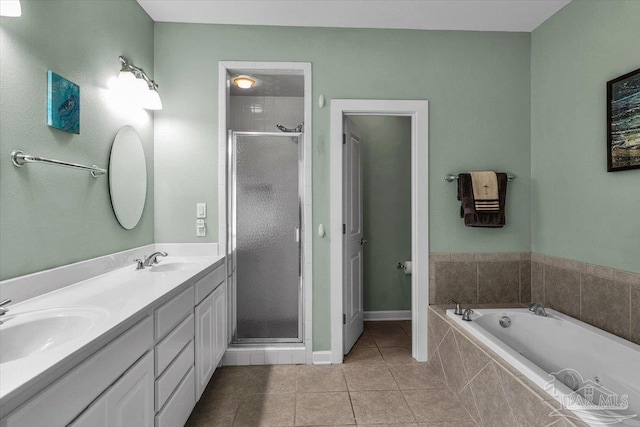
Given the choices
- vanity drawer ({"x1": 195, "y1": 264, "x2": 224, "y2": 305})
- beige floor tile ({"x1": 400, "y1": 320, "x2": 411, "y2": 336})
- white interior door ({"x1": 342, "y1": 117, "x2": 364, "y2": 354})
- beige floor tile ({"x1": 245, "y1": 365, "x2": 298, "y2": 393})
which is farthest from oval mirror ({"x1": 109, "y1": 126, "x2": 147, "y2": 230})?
beige floor tile ({"x1": 400, "y1": 320, "x2": 411, "y2": 336})

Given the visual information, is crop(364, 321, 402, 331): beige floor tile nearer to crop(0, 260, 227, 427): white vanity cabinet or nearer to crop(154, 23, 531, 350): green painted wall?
crop(154, 23, 531, 350): green painted wall

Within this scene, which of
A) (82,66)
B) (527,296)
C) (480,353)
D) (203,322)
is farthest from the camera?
(527,296)

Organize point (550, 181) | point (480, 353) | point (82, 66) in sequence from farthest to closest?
point (550, 181)
point (480, 353)
point (82, 66)

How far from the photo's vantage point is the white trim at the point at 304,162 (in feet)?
8.73

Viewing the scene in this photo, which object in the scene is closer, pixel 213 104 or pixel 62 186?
pixel 62 186

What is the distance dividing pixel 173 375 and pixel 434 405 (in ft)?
5.03

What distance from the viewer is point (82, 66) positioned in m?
1.80

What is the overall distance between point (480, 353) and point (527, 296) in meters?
1.18

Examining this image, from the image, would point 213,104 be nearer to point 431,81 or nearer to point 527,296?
point 431,81

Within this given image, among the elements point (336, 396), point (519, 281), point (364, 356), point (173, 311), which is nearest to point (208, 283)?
point (173, 311)

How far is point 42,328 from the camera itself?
1.22 m

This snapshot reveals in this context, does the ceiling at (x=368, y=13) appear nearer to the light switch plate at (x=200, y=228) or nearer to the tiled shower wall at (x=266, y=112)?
the tiled shower wall at (x=266, y=112)

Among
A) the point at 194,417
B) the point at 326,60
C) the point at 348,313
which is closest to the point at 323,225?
the point at 348,313

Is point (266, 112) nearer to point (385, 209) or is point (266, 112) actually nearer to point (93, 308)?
point (385, 209)
